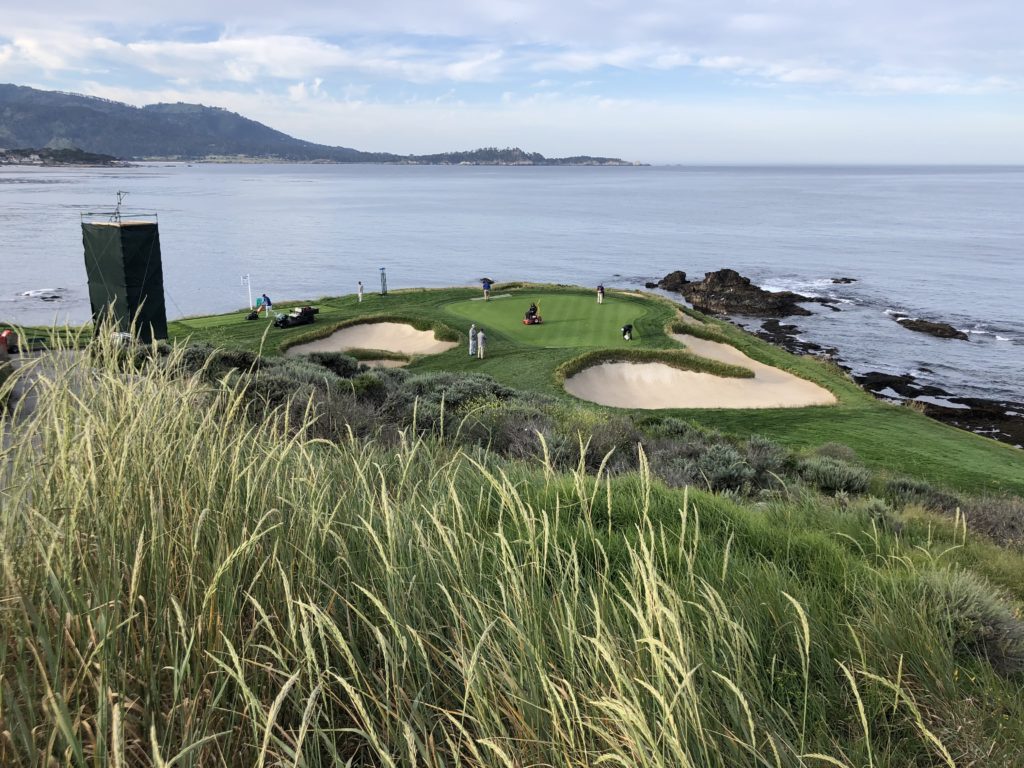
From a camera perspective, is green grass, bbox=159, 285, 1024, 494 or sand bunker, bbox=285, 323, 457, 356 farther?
sand bunker, bbox=285, 323, 457, 356

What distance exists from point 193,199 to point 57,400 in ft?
496

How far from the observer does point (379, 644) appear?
2.33 meters

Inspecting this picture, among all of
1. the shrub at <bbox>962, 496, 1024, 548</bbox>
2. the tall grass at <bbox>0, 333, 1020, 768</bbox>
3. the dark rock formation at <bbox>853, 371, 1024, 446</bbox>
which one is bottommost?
the dark rock formation at <bbox>853, 371, 1024, 446</bbox>

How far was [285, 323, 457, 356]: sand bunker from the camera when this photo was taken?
25331 mm

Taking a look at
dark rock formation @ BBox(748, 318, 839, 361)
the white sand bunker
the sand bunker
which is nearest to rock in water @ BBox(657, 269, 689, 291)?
dark rock formation @ BBox(748, 318, 839, 361)

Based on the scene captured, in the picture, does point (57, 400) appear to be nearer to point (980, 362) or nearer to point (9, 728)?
point (9, 728)

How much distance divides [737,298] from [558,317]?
23528 millimetres

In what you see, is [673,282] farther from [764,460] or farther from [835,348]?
[764,460]

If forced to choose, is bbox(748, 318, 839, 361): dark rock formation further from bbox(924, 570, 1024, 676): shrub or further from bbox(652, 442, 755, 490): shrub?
bbox(924, 570, 1024, 676): shrub

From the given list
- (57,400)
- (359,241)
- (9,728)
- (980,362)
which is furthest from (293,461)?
(359,241)

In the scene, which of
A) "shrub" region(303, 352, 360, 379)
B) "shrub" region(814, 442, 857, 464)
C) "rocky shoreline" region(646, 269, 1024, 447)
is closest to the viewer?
"shrub" region(814, 442, 857, 464)

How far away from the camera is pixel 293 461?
4.31 meters

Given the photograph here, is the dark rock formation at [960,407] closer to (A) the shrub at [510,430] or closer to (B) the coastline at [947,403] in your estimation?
(B) the coastline at [947,403]

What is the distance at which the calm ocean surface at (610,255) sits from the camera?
130 ft
